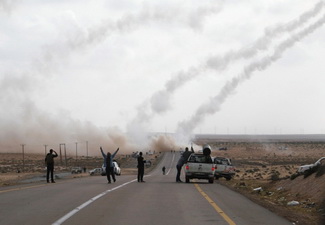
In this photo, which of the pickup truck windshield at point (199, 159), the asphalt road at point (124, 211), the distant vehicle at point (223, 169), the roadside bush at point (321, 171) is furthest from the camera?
the distant vehicle at point (223, 169)

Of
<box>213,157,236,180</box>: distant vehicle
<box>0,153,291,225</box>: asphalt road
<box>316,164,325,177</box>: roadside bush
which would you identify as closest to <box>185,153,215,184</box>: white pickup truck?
<box>316,164,325,177</box>: roadside bush

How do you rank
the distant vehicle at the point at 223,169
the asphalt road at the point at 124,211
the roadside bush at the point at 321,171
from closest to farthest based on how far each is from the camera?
the asphalt road at the point at 124,211 < the roadside bush at the point at 321,171 < the distant vehicle at the point at 223,169

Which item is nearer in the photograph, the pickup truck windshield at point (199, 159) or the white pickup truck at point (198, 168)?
the white pickup truck at point (198, 168)

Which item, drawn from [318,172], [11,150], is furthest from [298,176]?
[11,150]

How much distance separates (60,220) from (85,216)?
1.01 metres

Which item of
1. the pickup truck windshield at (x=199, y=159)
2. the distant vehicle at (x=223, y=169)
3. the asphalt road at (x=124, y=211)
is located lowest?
the distant vehicle at (x=223, y=169)

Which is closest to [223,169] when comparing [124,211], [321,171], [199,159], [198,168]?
[199,159]

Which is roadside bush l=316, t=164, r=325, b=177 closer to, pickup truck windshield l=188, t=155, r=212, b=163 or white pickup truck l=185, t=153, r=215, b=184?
white pickup truck l=185, t=153, r=215, b=184

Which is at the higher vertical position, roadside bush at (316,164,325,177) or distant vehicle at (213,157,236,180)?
roadside bush at (316,164,325,177)

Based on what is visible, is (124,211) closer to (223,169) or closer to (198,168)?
(198,168)

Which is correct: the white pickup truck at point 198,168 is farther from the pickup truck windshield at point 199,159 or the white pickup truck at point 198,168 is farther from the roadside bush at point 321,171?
the roadside bush at point 321,171

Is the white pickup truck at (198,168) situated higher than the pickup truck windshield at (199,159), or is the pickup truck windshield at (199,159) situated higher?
the pickup truck windshield at (199,159)

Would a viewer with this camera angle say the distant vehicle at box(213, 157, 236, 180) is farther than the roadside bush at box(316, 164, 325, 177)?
Yes

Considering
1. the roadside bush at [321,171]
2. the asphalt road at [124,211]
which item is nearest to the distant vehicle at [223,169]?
the roadside bush at [321,171]
